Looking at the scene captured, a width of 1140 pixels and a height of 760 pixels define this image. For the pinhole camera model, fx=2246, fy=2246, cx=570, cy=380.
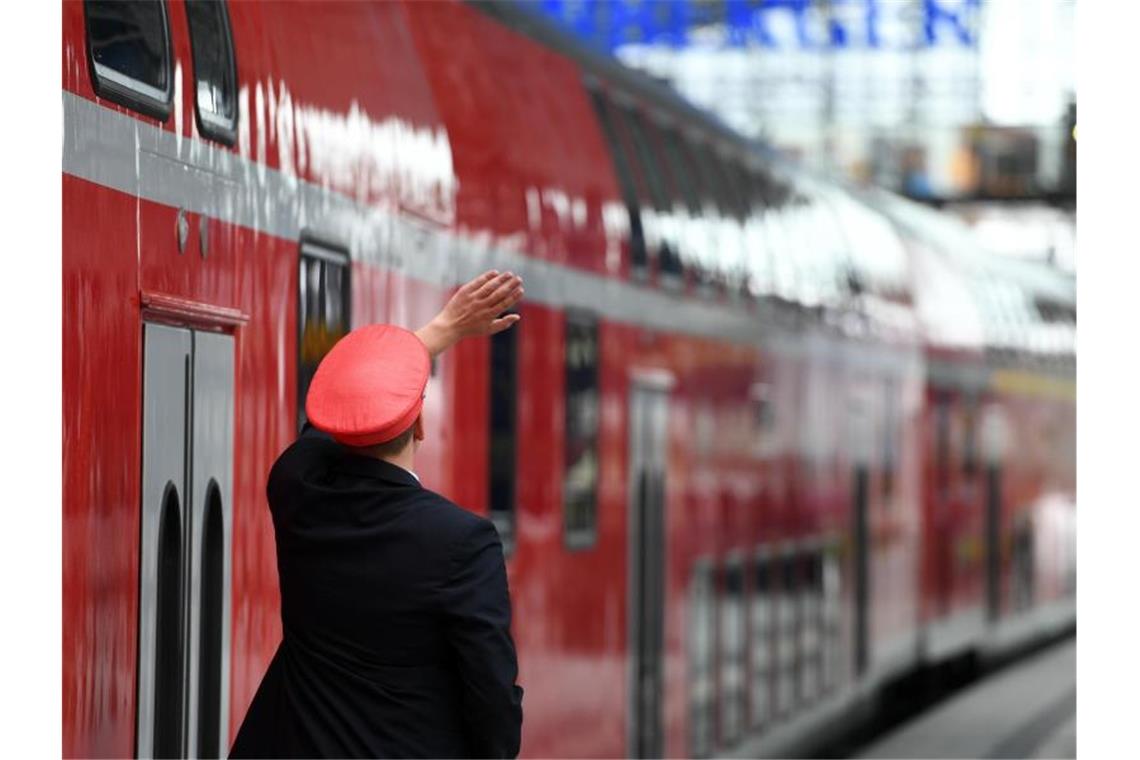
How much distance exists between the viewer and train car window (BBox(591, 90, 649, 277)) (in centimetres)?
810

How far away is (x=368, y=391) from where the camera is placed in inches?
131

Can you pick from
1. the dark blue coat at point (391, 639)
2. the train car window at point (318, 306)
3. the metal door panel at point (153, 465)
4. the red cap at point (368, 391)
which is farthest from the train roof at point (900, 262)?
the dark blue coat at point (391, 639)

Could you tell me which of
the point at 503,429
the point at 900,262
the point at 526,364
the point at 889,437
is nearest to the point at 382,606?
the point at 503,429

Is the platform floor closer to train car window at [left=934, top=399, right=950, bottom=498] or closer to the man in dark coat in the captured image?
train car window at [left=934, top=399, right=950, bottom=498]

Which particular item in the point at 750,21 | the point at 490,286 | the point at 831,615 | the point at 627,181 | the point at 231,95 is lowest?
the point at 831,615

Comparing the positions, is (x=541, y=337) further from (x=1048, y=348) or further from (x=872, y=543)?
(x=1048, y=348)

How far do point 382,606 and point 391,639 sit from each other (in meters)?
0.05

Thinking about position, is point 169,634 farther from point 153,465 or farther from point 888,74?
point 888,74

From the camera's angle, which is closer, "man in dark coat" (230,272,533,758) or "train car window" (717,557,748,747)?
"man in dark coat" (230,272,533,758)

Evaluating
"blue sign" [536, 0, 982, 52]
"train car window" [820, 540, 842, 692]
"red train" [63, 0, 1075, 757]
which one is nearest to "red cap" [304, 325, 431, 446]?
"red train" [63, 0, 1075, 757]

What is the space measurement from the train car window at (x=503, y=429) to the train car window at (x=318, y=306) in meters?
1.39

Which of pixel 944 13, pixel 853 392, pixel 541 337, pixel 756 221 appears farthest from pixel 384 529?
pixel 944 13

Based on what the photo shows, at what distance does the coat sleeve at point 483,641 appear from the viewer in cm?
325
